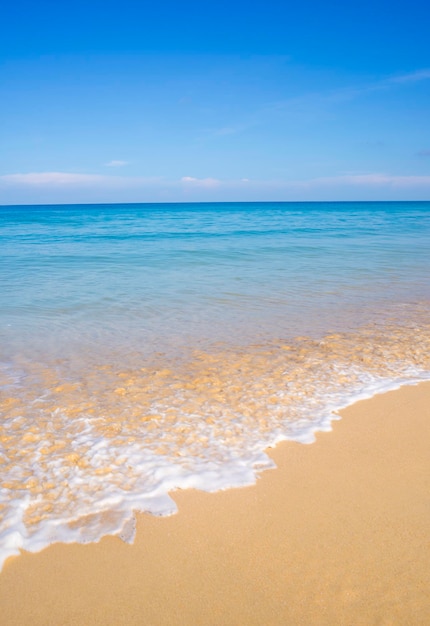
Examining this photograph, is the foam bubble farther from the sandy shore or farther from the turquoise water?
the turquoise water

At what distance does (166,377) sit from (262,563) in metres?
3.12

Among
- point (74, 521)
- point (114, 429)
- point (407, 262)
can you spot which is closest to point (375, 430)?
point (114, 429)

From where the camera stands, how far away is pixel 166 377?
5586 mm

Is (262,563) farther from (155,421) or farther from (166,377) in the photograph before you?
(166,377)

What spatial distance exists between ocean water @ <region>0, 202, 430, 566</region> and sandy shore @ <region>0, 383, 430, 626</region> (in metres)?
0.21

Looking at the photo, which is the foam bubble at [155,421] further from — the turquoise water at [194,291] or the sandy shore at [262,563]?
the turquoise water at [194,291]

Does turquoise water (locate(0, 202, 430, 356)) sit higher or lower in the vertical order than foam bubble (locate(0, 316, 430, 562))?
higher

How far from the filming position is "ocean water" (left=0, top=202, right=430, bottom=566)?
342 cm

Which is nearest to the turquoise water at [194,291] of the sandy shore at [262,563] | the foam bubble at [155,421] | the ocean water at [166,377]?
the ocean water at [166,377]

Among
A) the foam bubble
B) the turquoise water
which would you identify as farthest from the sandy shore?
the turquoise water

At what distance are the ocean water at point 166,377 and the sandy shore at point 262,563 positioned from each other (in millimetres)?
210

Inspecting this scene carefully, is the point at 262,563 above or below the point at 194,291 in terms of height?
below

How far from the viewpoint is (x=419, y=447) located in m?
3.94

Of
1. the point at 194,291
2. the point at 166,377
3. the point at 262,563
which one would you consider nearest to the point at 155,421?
the point at 166,377
